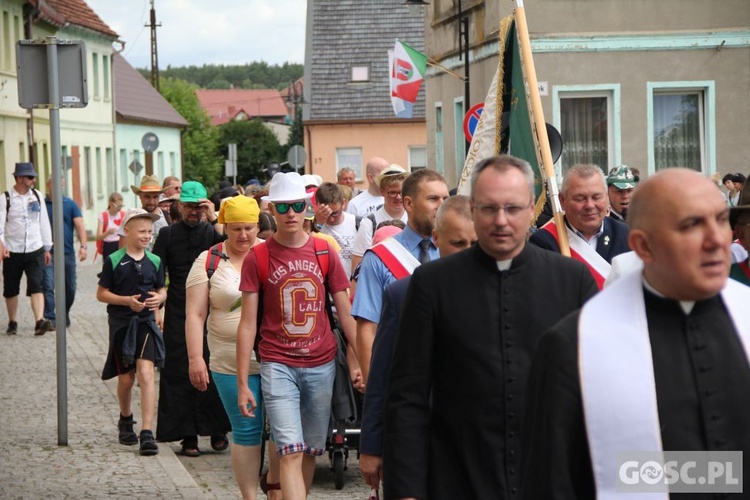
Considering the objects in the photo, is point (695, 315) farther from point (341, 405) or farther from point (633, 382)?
point (341, 405)

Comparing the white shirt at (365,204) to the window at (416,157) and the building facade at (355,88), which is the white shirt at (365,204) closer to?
the building facade at (355,88)

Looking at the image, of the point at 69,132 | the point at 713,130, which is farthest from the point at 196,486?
the point at 69,132

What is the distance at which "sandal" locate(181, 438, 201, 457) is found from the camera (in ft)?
35.7

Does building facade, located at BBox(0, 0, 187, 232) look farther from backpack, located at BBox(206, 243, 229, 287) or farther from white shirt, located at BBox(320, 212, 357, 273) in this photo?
backpack, located at BBox(206, 243, 229, 287)

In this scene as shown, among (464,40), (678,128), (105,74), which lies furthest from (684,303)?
(105,74)

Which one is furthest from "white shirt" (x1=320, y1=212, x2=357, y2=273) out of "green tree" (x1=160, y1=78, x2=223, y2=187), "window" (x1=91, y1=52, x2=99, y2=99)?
"green tree" (x1=160, y1=78, x2=223, y2=187)

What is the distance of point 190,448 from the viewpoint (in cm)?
1092

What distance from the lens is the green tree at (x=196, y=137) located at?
110 m

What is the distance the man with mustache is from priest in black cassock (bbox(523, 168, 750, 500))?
13.6 ft

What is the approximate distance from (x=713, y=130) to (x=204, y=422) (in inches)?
508

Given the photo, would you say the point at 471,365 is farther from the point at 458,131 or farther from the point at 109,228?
the point at 458,131

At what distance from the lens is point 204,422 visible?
10.8 m

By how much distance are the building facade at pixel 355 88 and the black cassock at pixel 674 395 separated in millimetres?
53076

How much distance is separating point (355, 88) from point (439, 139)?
28363mm
